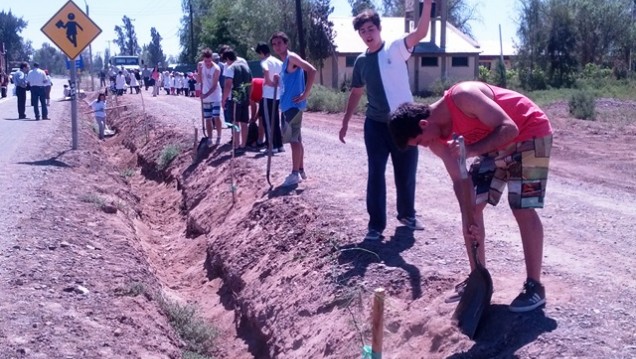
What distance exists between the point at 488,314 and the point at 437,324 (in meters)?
0.37

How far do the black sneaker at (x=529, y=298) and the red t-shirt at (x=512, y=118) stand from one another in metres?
0.84

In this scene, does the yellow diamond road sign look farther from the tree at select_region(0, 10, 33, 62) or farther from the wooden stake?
the tree at select_region(0, 10, 33, 62)

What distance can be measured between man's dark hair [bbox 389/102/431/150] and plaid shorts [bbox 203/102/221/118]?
960 cm

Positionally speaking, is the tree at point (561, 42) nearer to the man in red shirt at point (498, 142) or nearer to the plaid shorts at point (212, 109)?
the plaid shorts at point (212, 109)

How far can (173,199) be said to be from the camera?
1409cm

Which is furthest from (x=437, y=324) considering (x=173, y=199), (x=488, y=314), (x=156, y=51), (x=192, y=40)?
(x=156, y=51)

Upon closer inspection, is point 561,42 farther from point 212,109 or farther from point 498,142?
point 498,142

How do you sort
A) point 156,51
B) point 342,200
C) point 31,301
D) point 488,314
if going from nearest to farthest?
point 488,314 → point 31,301 → point 342,200 → point 156,51

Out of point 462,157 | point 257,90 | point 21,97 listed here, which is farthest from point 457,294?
point 21,97

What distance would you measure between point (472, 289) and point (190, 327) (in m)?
3.30

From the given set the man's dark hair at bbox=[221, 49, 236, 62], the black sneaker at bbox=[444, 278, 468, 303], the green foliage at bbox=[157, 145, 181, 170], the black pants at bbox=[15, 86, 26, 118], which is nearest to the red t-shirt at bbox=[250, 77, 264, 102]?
the man's dark hair at bbox=[221, 49, 236, 62]

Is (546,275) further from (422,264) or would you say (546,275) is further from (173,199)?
(173,199)

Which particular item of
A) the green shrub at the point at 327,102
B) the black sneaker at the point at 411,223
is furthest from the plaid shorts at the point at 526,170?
the green shrub at the point at 327,102

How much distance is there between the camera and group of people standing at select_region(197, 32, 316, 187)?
979 cm
